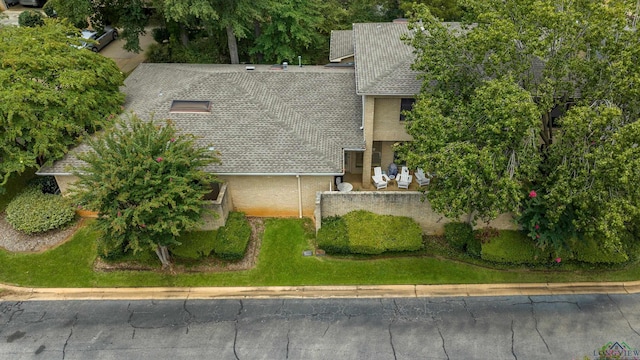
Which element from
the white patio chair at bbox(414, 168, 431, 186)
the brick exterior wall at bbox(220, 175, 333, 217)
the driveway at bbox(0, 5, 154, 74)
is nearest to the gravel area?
the brick exterior wall at bbox(220, 175, 333, 217)

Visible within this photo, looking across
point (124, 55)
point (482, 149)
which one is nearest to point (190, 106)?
point (482, 149)

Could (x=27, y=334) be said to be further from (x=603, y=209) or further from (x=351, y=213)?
(x=603, y=209)

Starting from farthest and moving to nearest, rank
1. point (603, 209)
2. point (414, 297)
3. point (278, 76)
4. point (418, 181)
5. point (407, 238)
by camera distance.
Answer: point (278, 76) → point (418, 181) → point (407, 238) → point (414, 297) → point (603, 209)

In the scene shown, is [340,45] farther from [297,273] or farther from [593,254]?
[593,254]

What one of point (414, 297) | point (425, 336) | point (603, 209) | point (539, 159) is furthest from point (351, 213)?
point (603, 209)

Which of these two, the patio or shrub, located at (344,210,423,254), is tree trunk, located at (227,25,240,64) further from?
shrub, located at (344,210,423,254)
